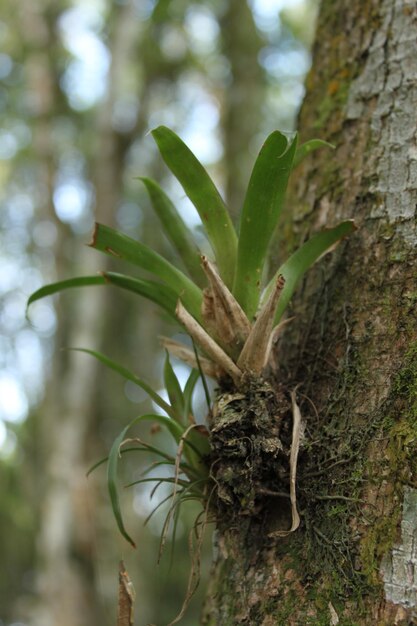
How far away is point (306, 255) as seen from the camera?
4.57ft

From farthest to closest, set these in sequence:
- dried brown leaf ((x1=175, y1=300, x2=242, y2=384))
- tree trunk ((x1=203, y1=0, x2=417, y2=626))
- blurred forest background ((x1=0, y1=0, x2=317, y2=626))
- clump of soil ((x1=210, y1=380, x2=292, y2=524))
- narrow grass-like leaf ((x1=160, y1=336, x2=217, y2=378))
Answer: blurred forest background ((x1=0, y1=0, x2=317, y2=626)), narrow grass-like leaf ((x1=160, y1=336, x2=217, y2=378)), dried brown leaf ((x1=175, y1=300, x2=242, y2=384)), clump of soil ((x1=210, y1=380, x2=292, y2=524)), tree trunk ((x1=203, y1=0, x2=417, y2=626))

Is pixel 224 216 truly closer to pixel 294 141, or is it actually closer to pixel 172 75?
pixel 294 141

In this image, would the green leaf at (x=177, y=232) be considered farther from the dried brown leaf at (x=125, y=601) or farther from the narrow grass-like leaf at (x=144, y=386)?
the dried brown leaf at (x=125, y=601)

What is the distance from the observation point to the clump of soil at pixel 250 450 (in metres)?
1.22

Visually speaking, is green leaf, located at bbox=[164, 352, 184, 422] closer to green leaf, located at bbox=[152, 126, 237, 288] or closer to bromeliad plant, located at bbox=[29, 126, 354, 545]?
bromeliad plant, located at bbox=[29, 126, 354, 545]

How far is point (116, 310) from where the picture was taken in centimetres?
1140

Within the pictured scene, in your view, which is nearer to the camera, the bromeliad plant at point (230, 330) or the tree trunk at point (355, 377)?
the tree trunk at point (355, 377)

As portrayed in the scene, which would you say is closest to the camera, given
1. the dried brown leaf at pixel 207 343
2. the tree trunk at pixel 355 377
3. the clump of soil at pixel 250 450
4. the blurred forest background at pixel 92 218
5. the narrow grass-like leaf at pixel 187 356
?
the tree trunk at pixel 355 377

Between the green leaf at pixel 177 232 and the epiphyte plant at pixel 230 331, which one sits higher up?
the green leaf at pixel 177 232

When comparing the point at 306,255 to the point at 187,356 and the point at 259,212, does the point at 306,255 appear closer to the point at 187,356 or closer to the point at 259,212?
the point at 259,212

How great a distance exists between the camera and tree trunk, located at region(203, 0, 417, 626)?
1.12m

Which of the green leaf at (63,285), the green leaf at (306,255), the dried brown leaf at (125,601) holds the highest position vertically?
the green leaf at (63,285)

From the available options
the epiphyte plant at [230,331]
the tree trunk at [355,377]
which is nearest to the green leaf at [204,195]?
the epiphyte plant at [230,331]

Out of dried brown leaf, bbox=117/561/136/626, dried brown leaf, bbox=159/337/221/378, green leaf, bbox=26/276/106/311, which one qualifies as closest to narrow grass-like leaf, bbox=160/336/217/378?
dried brown leaf, bbox=159/337/221/378
